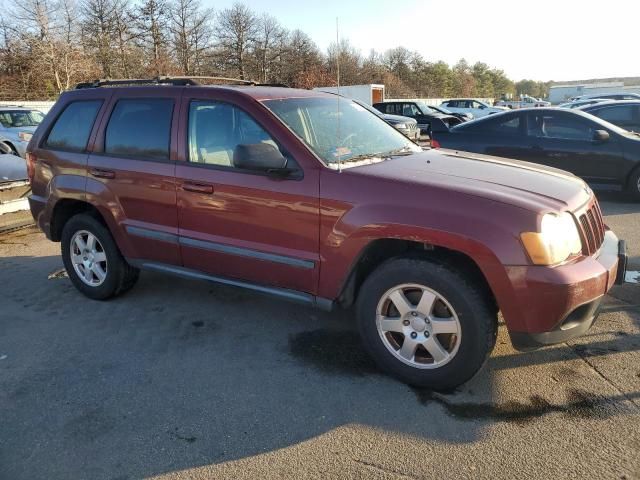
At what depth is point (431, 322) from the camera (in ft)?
10.0

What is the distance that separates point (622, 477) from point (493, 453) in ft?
1.87

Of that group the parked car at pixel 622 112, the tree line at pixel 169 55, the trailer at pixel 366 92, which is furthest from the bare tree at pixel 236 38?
the parked car at pixel 622 112

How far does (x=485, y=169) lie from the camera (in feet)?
11.7

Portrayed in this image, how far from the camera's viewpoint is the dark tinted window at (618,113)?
10758mm

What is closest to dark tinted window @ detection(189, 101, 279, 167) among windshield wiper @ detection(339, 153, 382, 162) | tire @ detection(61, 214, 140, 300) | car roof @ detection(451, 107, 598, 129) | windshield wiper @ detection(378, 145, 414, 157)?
windshield wiper @ detection(339, 153, 382, 162)

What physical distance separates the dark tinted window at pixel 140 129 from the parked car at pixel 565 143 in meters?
5.78

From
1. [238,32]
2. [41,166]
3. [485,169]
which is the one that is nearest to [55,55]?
[238,32]

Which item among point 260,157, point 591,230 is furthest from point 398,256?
point 591,230

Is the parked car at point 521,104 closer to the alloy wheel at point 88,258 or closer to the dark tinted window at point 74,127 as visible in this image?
the dark tinted window at point 74,127

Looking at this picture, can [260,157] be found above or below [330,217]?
above

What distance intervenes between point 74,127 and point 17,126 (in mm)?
11352

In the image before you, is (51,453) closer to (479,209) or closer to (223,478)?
(223,478)

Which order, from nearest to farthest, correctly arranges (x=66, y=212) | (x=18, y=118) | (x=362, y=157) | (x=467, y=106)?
(x=362, y=157) → (x=66, y=212) → (x=18, y=118) → (x=467, y=106)

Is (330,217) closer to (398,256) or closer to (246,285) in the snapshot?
(398,256)
